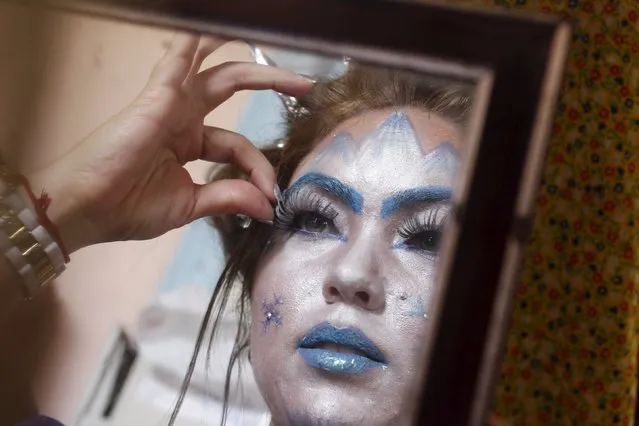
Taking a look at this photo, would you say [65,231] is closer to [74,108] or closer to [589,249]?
[74,108]

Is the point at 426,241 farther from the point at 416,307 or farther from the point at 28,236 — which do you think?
the point at 28,236

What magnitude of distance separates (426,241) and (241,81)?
175 mm

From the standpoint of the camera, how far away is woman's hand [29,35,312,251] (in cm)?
46

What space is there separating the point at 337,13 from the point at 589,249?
394mm

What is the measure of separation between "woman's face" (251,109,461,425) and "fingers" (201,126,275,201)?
2 cm

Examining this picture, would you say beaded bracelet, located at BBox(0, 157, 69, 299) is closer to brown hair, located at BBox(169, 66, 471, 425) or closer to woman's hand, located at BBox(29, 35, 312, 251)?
woman's hand, located at BBox(29, 35, 312, 251)

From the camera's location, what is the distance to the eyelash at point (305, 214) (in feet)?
1.52

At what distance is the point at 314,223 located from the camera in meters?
0.47

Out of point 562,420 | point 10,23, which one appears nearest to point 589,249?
point 562,420

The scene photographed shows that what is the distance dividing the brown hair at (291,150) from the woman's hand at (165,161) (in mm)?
11

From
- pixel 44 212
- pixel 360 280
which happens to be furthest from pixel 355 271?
pixel 44 212

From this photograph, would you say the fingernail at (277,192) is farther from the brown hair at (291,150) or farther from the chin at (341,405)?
the chin at (341,405)

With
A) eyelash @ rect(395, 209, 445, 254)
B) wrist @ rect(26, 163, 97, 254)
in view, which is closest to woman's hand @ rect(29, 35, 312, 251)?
wrist @ rect(26, 163, 97, 254)

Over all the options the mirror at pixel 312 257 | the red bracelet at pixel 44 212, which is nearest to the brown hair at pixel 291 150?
the mirror at pixel 312 257
